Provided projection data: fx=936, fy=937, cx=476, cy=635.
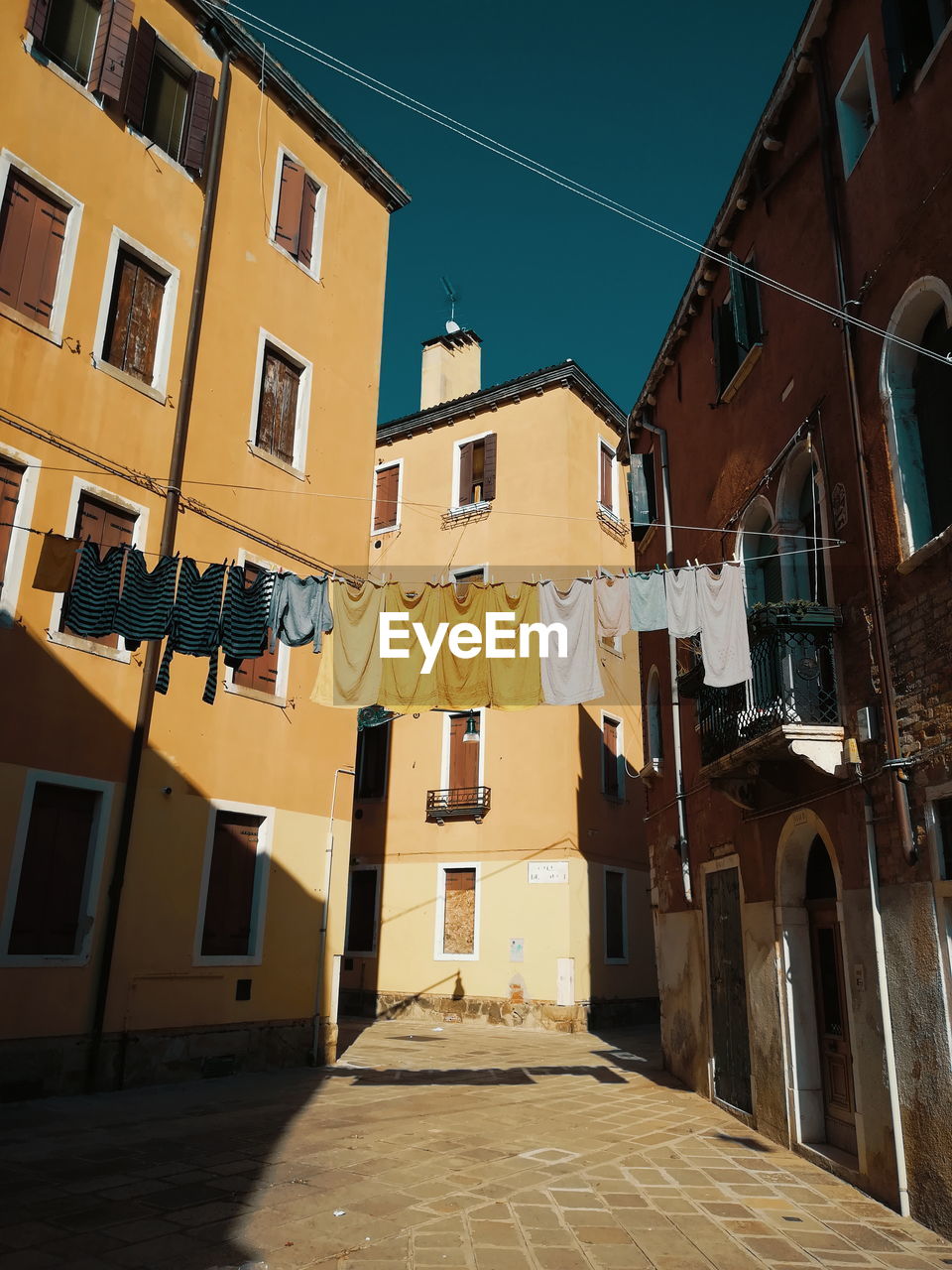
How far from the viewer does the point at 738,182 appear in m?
10.9

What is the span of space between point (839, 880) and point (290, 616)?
18.9ft

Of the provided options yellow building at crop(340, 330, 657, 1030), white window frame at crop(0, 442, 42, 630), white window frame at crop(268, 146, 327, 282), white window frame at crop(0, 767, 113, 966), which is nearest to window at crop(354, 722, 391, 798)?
yellow building at crop(340, 330, 657, 1030)

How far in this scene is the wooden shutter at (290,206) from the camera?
15.2 m

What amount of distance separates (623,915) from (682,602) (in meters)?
13.1

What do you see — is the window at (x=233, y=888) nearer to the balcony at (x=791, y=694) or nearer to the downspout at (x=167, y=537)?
the downspout at (x=167, y=537)

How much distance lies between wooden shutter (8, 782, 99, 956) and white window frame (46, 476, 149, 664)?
162cm

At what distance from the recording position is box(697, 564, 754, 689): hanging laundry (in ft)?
29.1

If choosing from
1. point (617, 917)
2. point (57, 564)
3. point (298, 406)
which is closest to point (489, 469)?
point (298, 406)

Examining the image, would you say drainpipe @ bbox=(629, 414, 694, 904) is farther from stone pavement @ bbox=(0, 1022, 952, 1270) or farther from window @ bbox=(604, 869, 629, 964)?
window @ bbox=(604, 869, 629, 964)

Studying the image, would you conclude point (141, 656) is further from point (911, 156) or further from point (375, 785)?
point (375, 785)

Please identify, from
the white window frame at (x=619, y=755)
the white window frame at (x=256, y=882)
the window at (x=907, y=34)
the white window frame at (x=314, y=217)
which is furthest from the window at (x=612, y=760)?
the window at (x=907, y=34)

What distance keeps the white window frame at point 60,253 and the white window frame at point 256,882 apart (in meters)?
6.21

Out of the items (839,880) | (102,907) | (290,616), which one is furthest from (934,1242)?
(102,907)

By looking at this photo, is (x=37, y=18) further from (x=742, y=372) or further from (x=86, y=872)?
(x=86, y=872)
